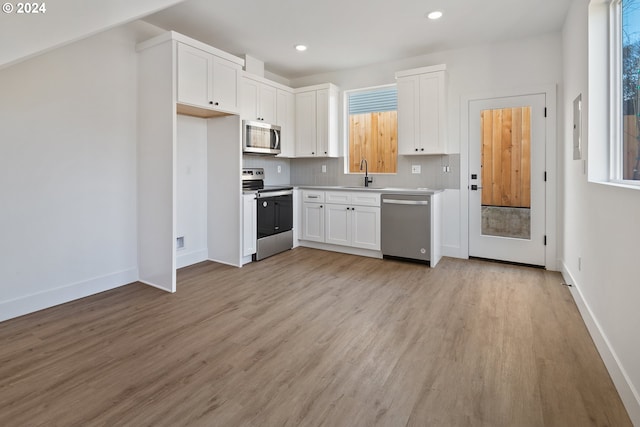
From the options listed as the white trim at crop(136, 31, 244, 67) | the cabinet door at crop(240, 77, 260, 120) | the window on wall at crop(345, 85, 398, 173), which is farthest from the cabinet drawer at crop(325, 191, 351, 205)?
the white trim at crop(136, 31, 244, 67)

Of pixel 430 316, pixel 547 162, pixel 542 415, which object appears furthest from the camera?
pixel 547 162

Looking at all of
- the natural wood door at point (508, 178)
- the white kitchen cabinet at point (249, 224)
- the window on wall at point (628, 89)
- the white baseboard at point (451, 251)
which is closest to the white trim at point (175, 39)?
the white kitchen cabinet at point (249, 224)

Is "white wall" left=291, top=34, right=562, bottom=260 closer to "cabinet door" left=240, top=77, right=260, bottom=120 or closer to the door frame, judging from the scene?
the door frame

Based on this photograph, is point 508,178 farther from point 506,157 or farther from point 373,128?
point 373,128

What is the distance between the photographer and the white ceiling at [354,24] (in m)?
3.25

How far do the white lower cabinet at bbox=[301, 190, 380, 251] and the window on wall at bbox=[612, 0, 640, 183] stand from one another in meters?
2.54

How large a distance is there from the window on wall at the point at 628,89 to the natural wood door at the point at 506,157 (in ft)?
5.92

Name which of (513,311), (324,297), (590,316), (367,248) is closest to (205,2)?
(324,297)

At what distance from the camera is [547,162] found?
3955 millimetres

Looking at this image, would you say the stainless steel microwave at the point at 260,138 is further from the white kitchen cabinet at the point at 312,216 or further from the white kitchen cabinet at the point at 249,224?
the white kitchen cabinet at the point at 312,216

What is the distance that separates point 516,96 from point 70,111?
465 cm

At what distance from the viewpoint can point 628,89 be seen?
207cm

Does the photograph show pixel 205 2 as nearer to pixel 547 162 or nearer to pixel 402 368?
pixel 402 368

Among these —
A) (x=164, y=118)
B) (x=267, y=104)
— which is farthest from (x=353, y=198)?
(x=164, y=118)
